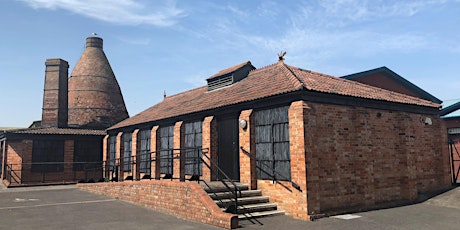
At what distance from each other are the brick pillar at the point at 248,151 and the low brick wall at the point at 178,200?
2042 mm

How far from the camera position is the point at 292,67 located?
13930 mm

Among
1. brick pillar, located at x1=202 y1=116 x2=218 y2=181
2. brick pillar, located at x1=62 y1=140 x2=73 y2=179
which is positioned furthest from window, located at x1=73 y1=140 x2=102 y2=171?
brick pillar, located at x1=202 y1=116 x2=218 y2=181

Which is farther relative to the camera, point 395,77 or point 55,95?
point 55,95

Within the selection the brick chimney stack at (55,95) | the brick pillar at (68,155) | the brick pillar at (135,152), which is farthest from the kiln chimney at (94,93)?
the brick pillar at (135,152)

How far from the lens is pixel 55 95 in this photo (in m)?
26.8

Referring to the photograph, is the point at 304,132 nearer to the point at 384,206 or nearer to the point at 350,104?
the point at 350,104

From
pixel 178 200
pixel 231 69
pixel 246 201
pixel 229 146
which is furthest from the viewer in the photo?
pixel 231 69

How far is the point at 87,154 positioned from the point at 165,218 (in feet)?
51.7

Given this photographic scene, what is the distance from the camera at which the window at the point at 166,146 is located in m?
15.9

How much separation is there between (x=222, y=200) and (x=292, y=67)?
6590 mm

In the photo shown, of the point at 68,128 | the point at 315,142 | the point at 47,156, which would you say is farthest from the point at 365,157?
the point at 68,128

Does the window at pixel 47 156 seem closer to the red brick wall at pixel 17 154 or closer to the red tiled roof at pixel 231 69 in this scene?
the red brick wall at pixel 17 154

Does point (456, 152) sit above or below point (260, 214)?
above

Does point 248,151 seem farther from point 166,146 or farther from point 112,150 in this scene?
point 112,150
